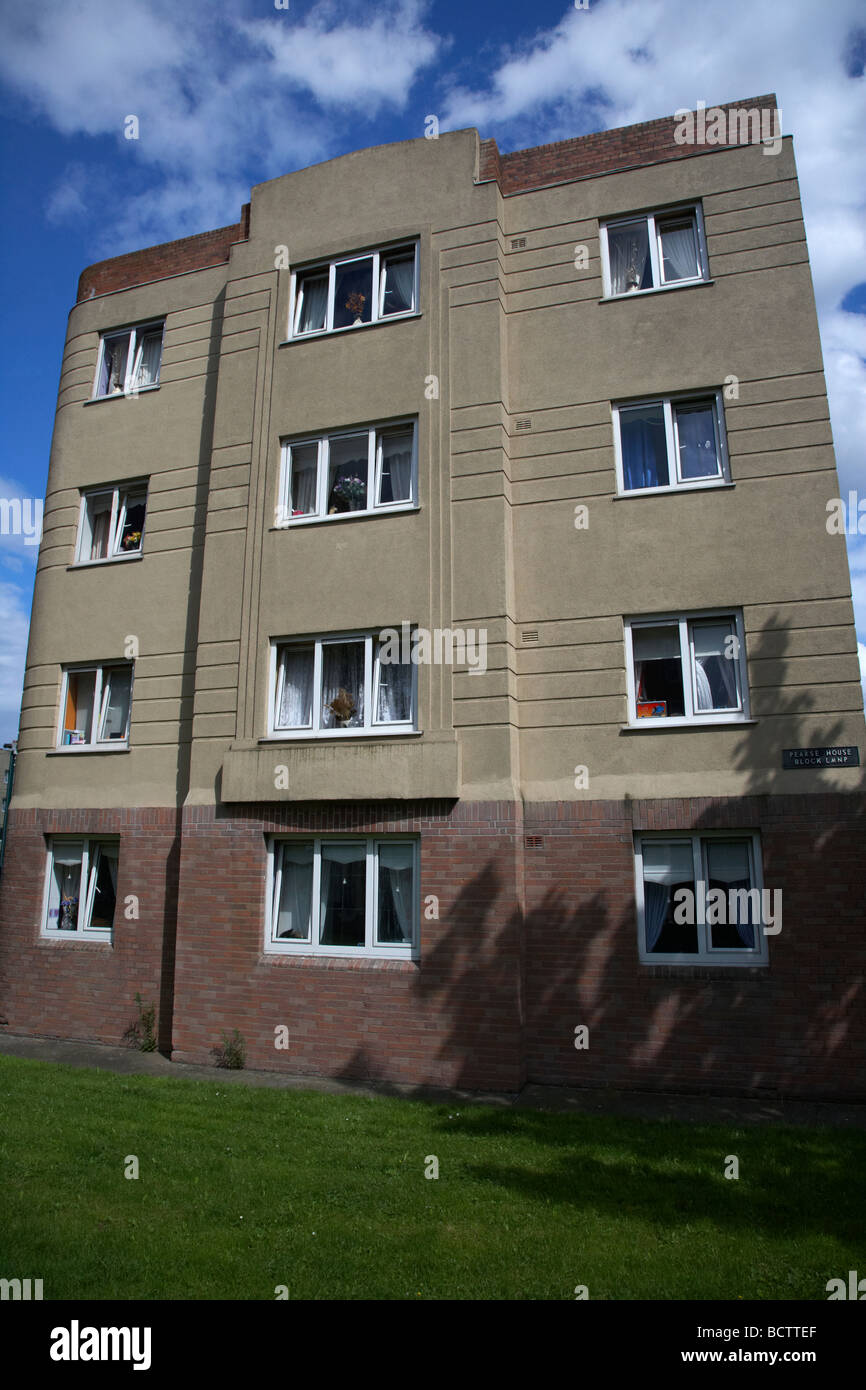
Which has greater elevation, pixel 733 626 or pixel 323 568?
pixel 323 568

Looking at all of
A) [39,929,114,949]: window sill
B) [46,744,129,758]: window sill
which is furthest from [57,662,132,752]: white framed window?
[39,929,114,949]: window sill

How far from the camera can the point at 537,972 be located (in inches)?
384

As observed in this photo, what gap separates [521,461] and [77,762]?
24.1 feet

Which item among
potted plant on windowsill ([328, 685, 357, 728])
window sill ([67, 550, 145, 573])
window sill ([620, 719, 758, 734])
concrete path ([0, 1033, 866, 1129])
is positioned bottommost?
concrete path ([0, 1033, 866, 1129])

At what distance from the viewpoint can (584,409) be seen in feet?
36.5

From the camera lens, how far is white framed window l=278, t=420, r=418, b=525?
1136cm

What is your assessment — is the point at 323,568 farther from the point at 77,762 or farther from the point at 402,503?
the point at 77,762

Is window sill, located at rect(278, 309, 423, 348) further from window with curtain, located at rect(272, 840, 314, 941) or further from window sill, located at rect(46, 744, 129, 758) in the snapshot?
window with curtain, located at rect(272, 840, 314, 941)

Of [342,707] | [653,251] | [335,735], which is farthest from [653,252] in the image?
[335,735]

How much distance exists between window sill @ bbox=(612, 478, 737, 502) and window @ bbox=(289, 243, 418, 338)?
3.81m

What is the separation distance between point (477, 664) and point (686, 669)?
7.74ft

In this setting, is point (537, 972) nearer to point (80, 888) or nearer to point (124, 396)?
point (80, 888)
